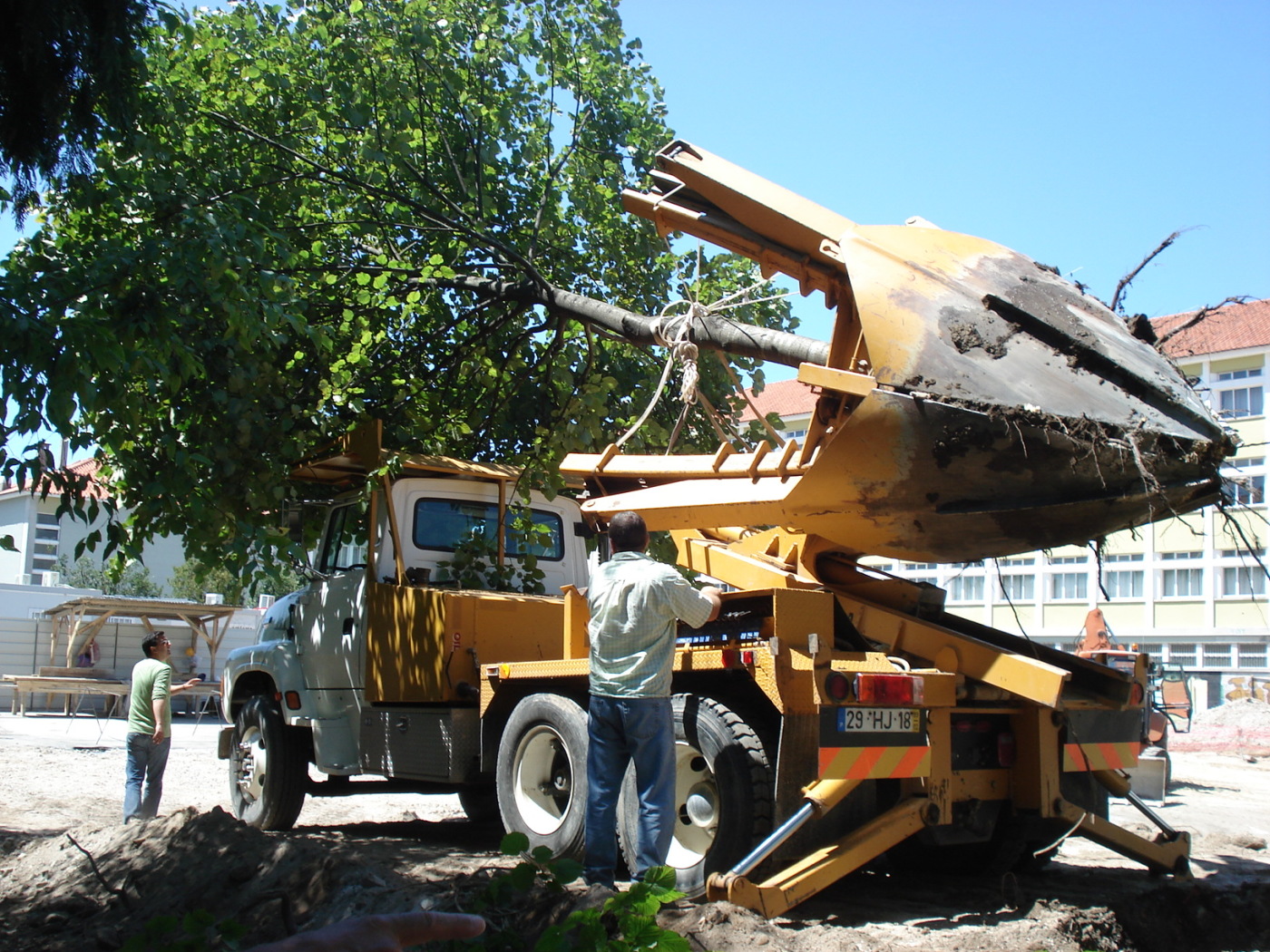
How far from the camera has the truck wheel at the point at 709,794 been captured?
17.0ft

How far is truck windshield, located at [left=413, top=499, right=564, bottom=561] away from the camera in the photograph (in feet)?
26.8

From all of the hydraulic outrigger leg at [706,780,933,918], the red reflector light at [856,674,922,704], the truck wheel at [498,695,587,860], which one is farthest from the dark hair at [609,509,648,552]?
the hydraulic outrigger leg at [706,780,933,918]

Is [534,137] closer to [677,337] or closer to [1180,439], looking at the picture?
[677,337]

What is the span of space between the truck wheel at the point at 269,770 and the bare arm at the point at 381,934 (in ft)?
23.7

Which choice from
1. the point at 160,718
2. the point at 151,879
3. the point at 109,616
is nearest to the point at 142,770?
the point at 160,718

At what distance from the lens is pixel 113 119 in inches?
204

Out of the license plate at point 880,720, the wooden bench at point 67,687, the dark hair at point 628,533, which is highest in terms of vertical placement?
the dark hair at point 628,533

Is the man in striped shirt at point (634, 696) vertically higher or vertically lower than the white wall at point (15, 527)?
lower

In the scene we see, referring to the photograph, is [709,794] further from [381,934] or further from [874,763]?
[381,934]

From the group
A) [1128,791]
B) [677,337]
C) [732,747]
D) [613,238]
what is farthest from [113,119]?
[613,238]

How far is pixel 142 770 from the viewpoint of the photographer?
8.40 m

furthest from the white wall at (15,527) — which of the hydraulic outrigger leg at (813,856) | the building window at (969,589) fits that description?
the hydraulic outrigger leg at (813,856)

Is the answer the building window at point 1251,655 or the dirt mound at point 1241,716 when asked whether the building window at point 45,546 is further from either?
the building window at point 1251,655

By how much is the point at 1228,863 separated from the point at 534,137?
326 inches
